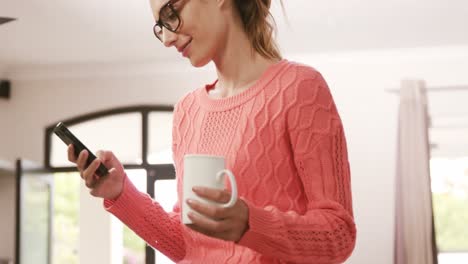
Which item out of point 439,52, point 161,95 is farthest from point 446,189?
point 161,95

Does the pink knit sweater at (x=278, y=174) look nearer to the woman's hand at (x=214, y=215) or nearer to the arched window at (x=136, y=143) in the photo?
the woman's hand at (x=214, y=215)

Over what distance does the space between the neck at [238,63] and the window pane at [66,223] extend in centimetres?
841

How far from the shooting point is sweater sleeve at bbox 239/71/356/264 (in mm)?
704

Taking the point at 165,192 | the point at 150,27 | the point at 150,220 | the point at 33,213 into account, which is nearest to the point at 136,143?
the point at 165,192

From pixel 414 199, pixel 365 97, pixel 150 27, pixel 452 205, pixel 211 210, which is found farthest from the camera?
pixel 452 205

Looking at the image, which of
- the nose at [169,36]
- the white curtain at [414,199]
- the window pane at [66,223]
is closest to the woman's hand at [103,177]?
the nose at [169,36]

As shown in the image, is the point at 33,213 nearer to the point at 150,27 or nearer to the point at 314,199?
the point at 150,27

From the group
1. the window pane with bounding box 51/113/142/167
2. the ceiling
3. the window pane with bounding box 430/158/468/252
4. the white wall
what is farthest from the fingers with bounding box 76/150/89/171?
the window pane with bounding box 430/158/468/252

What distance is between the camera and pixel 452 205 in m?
6.45

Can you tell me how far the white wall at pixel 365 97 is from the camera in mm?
5012

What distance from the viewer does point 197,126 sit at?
0.89 metres

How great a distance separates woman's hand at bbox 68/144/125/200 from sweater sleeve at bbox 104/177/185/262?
0.05 feet

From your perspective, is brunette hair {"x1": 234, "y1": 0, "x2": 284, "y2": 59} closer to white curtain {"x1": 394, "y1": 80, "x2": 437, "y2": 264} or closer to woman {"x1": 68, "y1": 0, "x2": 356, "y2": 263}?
woman {"x1": 68, "y1": 0, "x2": 356, "y2": 263}

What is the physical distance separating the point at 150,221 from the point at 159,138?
14.8ft
